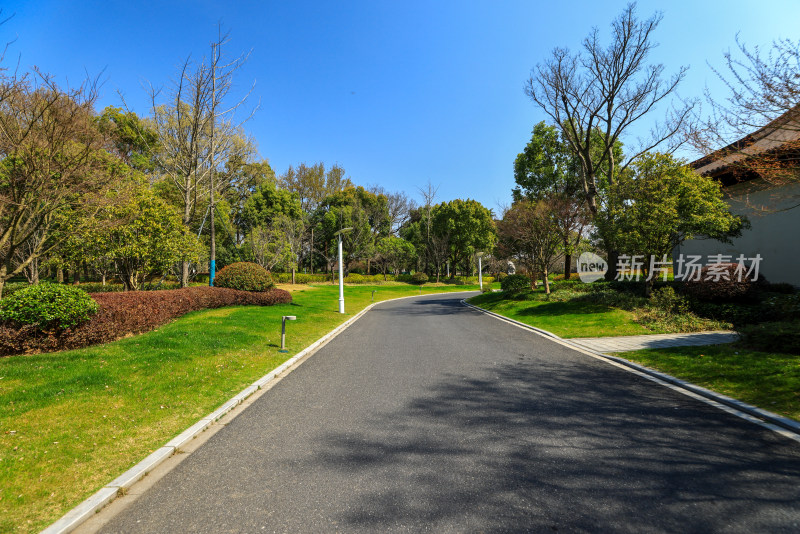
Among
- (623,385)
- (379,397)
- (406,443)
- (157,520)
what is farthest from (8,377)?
(623,385)

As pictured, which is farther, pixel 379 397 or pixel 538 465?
pixel 379 397

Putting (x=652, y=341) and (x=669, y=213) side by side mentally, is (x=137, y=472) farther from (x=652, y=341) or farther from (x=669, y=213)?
(x=669, y=213)

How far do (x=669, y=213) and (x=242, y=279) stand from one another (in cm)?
1802

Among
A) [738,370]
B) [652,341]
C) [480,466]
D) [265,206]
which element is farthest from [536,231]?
[265,206]

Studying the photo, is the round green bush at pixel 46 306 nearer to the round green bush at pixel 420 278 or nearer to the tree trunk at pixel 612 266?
the tree trunk at pixel 612 266

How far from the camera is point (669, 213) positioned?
43.5 ft

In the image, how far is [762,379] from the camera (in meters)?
6.01

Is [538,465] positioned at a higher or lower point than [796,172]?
lower

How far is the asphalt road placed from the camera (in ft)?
9.02

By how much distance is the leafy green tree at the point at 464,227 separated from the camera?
48406 millimetres

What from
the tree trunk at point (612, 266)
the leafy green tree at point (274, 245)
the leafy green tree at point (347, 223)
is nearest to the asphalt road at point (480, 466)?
the tree trunk at point (612, 266)

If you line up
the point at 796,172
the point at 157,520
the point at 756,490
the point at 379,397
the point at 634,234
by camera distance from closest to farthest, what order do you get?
the point at 157,520 → the point at 756,490 → the point at 379,397 → the point at 796,172 → the point at 634,234

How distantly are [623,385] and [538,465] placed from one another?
148 inches

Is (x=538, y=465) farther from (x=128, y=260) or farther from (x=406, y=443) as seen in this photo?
(x=128, y=260)
